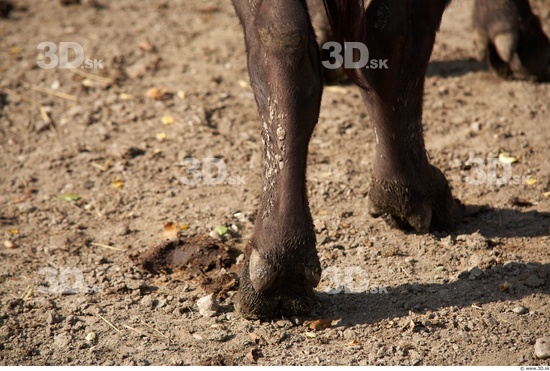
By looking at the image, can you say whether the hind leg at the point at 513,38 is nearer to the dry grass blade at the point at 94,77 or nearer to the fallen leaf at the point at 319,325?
the dry grass blade at the point at 94,77

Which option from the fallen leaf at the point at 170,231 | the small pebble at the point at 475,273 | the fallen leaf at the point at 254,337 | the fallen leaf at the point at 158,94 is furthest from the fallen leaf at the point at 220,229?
the fallen leaf at the point at 158,94

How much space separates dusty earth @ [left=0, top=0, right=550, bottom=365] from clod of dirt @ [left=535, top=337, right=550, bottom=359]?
2 centimetres

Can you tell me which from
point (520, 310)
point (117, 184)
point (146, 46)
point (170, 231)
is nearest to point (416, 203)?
point (520, 310)

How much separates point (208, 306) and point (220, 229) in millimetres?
670

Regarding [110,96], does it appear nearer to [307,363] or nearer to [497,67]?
[497,67]

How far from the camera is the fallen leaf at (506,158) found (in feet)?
14.2

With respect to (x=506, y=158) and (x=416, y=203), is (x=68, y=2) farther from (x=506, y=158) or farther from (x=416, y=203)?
(x=416, y=203)

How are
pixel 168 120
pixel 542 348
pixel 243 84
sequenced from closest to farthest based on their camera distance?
pixel 542 348 < pixel 168 120 < pixel 243 84

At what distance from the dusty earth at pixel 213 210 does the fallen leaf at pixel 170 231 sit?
2 centimetres

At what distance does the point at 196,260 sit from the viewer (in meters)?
3.64

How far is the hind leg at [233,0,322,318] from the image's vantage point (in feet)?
9.61

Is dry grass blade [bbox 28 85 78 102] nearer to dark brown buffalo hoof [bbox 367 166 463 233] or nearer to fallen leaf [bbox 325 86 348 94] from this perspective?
fallen leaf [bbox 325 86 348 94]

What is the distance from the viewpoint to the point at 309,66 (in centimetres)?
298

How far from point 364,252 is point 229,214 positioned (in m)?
0.74
